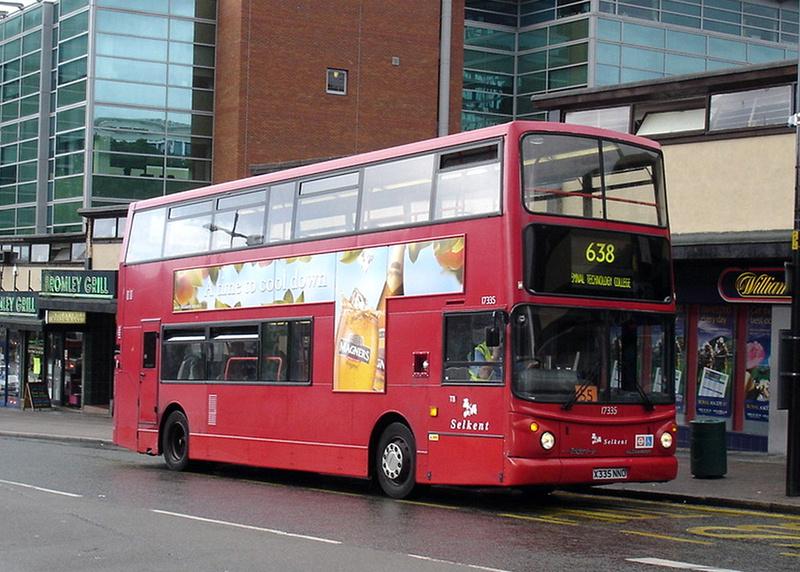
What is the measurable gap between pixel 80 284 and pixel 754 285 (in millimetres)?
21856

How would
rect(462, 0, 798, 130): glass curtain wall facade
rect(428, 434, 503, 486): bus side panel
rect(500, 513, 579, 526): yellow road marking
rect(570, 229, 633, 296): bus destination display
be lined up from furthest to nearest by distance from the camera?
Result: 1. rect(462, 0, 798, 130): glass curtain wall facade
2. rect(570, 229, 633, 296): bus destination display
3. rect(428, 434, 503, 486): bus side panel
4. rect(500, 513, 579, 526): yellow road marking

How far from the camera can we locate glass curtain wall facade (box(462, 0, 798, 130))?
50375 mm

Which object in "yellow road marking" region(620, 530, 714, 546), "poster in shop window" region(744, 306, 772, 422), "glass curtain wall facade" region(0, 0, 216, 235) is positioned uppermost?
"glass curtain wall facade" region(0, 0, 216, 235)

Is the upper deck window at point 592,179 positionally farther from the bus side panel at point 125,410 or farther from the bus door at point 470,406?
the bus side panel at point 125,410

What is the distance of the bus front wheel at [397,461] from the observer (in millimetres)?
14859

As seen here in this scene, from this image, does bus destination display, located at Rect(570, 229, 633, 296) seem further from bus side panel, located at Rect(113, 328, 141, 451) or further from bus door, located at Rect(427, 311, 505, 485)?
bus side panel, located at Rect(113, 328, 141, 451)

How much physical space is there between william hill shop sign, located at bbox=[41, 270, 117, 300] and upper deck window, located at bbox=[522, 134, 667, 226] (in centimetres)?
2270

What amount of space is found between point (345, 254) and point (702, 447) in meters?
5.94

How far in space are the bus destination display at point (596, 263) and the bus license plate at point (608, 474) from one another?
2050mm

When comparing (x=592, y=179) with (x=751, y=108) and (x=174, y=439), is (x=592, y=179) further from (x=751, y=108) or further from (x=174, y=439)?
(x=174, y=439)

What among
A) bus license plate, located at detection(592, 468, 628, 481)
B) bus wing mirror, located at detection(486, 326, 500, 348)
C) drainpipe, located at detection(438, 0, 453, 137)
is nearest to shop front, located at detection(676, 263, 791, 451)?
bus license plate, located at detection(592, 468, 628, 481)

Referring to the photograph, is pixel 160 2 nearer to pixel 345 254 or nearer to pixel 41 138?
pixel 41 138

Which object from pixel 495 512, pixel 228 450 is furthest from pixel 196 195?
pixel 495 512

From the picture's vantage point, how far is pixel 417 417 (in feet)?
48.2
